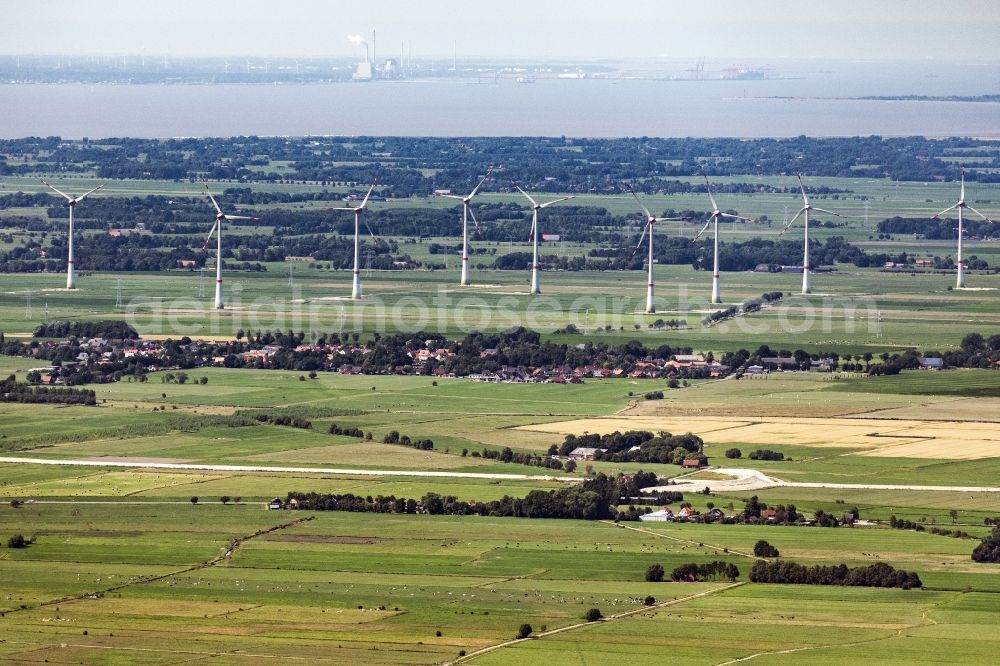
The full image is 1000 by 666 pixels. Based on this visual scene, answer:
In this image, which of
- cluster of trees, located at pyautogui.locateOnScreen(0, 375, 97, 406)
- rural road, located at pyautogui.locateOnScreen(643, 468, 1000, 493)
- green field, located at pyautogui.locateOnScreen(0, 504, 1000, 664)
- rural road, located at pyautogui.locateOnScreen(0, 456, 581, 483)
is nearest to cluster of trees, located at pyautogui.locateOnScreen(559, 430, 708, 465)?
rural road, located at pyautogui.locateOnScreen(643, 468, 1000, 493)

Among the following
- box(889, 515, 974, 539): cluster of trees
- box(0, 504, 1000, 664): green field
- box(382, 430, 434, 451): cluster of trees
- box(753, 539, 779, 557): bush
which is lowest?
box(0, 504, 1000, 664): green field

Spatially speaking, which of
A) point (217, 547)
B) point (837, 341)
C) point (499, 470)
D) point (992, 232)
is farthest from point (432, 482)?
point (992, 232)

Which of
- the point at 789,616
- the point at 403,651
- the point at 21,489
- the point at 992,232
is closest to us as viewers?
the point at 403,651

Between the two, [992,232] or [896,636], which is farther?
→ [992,232]

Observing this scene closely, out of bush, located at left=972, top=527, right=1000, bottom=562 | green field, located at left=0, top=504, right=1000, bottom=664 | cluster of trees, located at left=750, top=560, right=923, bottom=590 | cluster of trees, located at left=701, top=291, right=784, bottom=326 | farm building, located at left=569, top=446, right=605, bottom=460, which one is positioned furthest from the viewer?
cluster of trees, located at left=701, top=291, right=784, bottom=326

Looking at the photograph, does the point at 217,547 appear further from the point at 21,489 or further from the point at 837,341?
the point at 837,341

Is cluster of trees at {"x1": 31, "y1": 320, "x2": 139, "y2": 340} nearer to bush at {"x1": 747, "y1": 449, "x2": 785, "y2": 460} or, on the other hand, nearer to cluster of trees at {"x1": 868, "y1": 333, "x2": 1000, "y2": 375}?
cluster of trees at {"x1": 868, "y1": 333, "x2": 1000, "y2": 375}

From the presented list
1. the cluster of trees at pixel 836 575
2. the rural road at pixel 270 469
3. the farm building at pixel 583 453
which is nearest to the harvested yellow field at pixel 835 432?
the farm building at pixel 583 453
